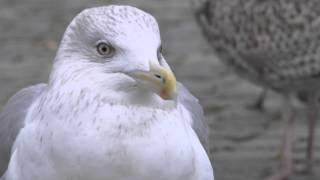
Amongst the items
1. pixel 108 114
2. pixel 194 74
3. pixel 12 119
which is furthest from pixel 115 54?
pixel 194 74

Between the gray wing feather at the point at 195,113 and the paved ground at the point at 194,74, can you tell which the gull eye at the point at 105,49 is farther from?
the paved ground at the point at 194,74

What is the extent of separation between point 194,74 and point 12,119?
3666 millimetres

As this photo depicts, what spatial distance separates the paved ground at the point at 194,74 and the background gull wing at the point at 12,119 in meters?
2.04

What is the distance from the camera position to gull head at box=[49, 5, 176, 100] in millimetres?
2955

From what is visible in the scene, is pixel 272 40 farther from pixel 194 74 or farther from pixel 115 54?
pixel 115 54

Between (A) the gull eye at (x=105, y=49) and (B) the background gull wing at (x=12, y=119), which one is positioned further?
(B) the background gull wing at (x=12, y=119)

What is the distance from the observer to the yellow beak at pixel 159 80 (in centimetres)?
293

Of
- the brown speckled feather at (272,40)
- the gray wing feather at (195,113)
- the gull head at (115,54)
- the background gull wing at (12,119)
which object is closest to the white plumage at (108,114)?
the gull head at (115,54)

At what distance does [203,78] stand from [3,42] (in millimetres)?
1602

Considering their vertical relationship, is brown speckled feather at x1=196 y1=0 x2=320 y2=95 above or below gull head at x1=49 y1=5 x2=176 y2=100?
below

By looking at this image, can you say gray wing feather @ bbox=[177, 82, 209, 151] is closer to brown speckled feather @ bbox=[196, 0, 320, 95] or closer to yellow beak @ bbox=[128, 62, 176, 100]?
yellow beak @ bbox=[128, 62, 176, 100]

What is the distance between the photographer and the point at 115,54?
3.03 m

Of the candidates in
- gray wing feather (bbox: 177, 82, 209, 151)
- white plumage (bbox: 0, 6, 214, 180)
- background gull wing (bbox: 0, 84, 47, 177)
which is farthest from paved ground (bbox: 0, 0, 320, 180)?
white plumage (bbox: 0, 6, 214, 180)

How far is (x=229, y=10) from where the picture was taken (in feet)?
18.8
